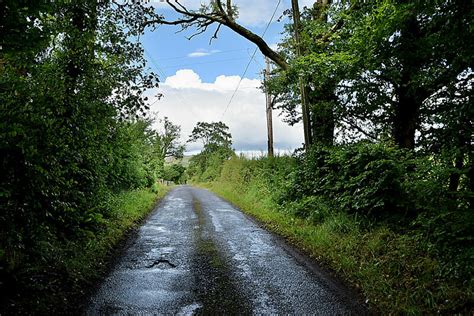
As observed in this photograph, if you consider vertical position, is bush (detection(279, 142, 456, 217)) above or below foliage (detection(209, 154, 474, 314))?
above

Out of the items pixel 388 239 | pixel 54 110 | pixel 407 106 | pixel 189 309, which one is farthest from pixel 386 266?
pixel 407 106

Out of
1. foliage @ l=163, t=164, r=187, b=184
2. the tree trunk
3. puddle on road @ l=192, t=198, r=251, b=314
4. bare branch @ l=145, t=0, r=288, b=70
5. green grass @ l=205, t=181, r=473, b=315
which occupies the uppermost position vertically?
bare branch @ l=145, t=0, r=288, b=70

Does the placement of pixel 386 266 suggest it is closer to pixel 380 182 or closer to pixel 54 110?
pixel 380 182

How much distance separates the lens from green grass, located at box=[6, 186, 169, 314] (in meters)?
4.41

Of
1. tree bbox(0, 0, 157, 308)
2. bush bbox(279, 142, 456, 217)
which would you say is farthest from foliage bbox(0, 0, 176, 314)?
bush bbox(279, 142, 456, 217)

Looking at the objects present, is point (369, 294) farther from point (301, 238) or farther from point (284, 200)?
point (284, 200)

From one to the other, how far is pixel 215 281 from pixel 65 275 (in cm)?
226

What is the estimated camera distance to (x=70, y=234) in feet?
23.4

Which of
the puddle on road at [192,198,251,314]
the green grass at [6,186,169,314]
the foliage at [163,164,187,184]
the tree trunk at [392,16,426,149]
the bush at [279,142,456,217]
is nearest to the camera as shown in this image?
the green grass at [6,186,169,314]

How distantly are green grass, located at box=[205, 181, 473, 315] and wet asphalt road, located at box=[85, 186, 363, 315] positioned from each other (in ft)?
1.43

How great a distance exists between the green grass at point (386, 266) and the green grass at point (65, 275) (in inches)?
158

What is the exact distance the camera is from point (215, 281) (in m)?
5.59

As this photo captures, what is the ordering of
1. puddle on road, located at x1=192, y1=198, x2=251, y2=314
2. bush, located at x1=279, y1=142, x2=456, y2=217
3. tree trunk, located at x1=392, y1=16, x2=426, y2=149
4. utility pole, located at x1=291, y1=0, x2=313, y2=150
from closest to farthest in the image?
puddle on road, located at x1=192, y1=198, x2=251, y2=314 < bush, located at x1=279, y1=142, x2=456, y2=217 < tree trunk, located at x1=392, y1=16, x2=426, y2=149 < utility pole, located at x1=291, y1=0, x2=313, y2=150

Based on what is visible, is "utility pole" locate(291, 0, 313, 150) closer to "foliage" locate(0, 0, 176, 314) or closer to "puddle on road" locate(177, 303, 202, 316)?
"foliage" locate(0, 0, 176, 314)
